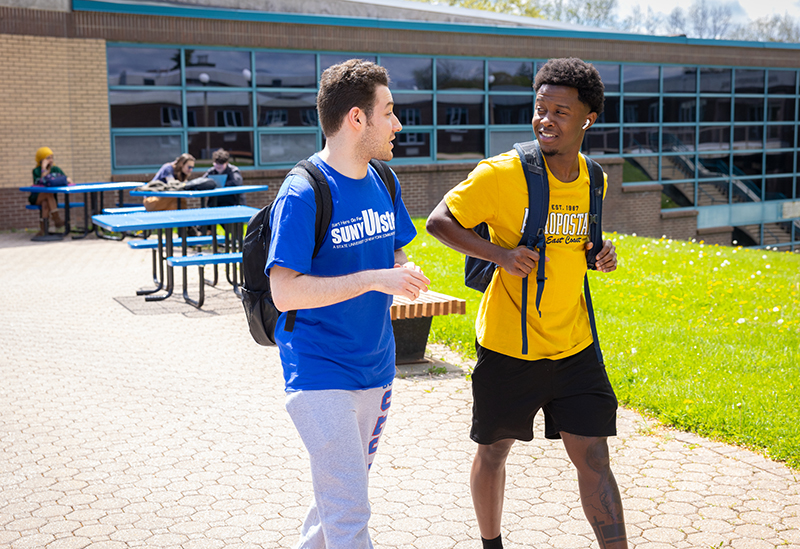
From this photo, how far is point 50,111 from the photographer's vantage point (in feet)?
56.3

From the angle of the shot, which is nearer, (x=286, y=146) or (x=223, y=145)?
(x=223, y=145)

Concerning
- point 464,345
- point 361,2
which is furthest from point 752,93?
point 464,345

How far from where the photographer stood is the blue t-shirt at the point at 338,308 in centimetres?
262

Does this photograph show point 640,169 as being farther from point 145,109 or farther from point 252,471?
point 252,471

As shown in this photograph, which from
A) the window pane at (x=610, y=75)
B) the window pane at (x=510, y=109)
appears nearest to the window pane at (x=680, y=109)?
the window pane at (x=610, y=75)

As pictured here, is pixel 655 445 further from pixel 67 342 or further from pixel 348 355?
pixel 67 342

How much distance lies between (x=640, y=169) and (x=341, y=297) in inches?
938

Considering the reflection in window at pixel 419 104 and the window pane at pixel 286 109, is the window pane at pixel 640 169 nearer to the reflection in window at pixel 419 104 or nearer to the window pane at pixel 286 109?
the reflection in window at pixel 419 104

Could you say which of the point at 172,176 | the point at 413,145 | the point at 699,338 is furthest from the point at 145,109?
the point at 699,338

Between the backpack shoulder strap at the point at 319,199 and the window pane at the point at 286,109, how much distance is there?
17.2 metres

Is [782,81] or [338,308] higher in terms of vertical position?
[782,81]

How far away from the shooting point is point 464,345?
25.6ft

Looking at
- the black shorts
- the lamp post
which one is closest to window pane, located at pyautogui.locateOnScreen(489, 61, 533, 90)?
the lamp post

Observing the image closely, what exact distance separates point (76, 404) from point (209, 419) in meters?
1.14
